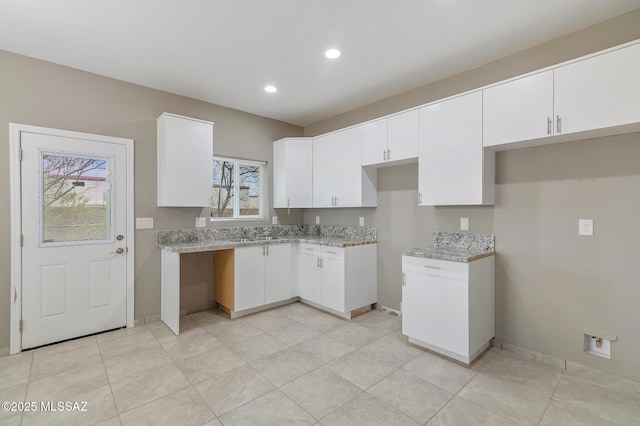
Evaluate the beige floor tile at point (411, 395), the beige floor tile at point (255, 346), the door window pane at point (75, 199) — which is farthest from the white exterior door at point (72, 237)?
the beige floor tile at point (411, 395)

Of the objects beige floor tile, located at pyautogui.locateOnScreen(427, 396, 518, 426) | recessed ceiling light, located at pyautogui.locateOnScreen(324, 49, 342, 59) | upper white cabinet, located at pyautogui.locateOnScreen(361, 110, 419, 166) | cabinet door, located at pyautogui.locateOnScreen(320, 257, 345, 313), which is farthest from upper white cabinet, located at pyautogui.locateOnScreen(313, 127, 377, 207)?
beige floor tile, located at pyautogui.locateOnScreen(427, 396, 518, 426)

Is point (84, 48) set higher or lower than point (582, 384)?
higher

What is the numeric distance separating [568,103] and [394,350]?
246 centimetres

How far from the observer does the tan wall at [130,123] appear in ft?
8.80

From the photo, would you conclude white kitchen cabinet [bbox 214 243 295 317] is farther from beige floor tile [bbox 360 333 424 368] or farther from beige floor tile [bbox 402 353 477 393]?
beige floor tile [bbox 402 353 477 393]

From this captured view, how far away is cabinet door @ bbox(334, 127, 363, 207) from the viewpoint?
12.3 ft

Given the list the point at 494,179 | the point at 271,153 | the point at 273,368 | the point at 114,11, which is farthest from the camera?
the point at 271,153

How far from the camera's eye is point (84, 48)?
2652 millimetres

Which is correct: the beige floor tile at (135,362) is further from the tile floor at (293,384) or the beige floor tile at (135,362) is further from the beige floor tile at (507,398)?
the beige floor tile at (507,398)

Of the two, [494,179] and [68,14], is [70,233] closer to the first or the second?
[68,14]

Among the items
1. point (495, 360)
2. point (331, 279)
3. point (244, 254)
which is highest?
point (244, 254)

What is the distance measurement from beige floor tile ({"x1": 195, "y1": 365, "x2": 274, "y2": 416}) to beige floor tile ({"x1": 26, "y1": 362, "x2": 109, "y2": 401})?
2.66ft

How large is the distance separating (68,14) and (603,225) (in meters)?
4.35

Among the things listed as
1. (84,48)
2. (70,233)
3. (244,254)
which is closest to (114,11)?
(84,48)
